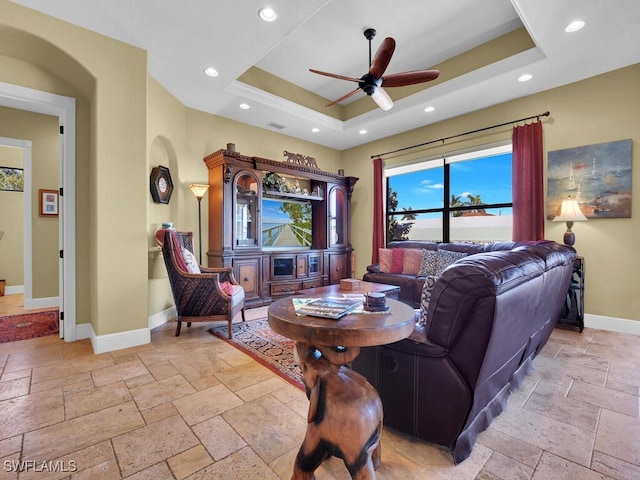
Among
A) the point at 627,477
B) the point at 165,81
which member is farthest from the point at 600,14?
the point at 165,81

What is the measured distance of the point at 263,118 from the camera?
456 centimetres

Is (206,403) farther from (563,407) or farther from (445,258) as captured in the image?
(445,258)

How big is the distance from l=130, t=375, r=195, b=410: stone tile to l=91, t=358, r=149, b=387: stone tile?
0.24m

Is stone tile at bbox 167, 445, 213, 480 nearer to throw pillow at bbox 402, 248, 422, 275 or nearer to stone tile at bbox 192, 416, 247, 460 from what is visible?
stone tile at bbox 192, 416, 247, 460

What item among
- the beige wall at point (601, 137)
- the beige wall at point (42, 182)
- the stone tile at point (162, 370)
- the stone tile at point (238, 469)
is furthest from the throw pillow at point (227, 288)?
the beige wall at point (601, 137)

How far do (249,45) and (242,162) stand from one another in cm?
163

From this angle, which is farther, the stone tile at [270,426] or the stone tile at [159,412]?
the stone tile at [159,412]

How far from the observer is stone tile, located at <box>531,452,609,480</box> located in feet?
4.20

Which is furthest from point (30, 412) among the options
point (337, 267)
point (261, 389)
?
point (337, 267)

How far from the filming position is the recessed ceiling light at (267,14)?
7.95 feet

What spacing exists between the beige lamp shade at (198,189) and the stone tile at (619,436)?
429 cm

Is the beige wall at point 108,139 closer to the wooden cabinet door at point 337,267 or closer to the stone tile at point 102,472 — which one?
the stone tile at point 102,472

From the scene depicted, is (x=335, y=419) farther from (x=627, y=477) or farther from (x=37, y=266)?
(x=37, y=266)

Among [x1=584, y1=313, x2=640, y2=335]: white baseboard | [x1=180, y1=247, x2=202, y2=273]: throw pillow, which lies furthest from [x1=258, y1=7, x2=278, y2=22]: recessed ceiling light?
[x1=584, y1=313, x2=640, y2=335]: white baseboard
